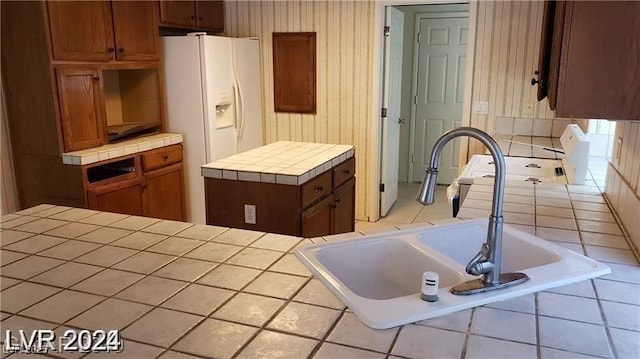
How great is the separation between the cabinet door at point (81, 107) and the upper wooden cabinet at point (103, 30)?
0.11m

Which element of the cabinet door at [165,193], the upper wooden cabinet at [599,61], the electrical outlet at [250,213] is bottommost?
the cabinet door at [165,193]

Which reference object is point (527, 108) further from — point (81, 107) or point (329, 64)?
point (81, 107)

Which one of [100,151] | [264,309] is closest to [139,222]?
[264,309]

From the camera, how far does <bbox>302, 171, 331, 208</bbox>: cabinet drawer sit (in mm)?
2705

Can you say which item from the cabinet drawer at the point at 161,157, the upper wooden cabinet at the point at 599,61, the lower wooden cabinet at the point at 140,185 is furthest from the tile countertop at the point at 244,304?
the cabinet drawer at the point at 161,157

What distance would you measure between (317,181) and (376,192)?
1903 mm

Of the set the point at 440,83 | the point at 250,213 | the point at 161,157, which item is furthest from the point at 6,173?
the point at 440,83

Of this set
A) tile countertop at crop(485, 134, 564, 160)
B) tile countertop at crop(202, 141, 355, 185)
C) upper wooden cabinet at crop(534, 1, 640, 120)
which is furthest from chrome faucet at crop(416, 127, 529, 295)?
tile countertop at crop(485, 134, 564, 160)

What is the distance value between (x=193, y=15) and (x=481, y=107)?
2581 mm

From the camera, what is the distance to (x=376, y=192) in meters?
4.70

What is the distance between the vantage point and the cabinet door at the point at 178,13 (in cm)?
399

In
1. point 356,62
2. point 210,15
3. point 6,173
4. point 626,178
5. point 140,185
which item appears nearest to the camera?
point 626,178

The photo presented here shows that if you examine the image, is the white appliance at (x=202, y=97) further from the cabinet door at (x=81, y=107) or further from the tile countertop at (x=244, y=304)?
the tile countertop at (x=244, y=304)

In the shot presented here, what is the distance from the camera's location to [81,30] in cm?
328
